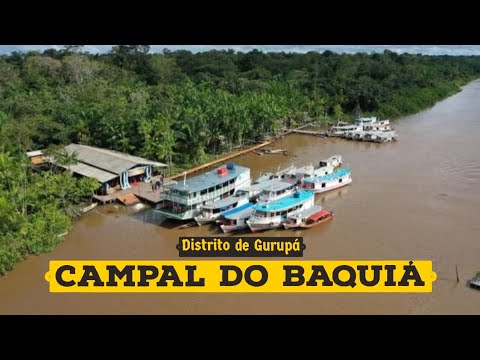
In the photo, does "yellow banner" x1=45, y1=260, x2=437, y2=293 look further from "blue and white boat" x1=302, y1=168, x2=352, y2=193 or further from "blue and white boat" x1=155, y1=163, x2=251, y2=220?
"blue and white boat" x1=302, y1=168, x2=352, y2=193

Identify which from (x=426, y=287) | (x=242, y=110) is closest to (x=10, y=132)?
(x=242, y=110)

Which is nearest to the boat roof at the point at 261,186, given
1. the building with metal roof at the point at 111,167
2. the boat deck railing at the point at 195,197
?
the boat deck railing at the point at 195,197

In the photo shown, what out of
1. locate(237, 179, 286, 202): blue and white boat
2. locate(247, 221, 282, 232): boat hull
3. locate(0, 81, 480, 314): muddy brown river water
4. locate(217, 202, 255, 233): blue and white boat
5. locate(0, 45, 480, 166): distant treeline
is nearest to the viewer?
locate(0, 81, 480, 314): muddy brown river water

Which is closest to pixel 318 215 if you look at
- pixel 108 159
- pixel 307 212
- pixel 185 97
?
pixel 307 212

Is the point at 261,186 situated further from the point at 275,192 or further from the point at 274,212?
the point at 274,212

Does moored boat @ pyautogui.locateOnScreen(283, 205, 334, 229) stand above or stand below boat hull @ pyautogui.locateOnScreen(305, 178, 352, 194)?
below

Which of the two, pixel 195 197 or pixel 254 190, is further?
pixel 254 190

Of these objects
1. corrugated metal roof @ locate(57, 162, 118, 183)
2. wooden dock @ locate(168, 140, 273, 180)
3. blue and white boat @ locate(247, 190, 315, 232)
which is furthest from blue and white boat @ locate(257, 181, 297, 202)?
corrugated metal roof @ locate(57, 162, 118, 183)
